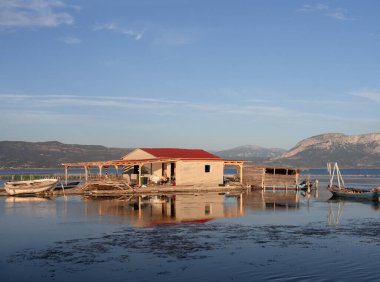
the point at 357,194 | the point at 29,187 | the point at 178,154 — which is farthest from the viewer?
the point at 178,154

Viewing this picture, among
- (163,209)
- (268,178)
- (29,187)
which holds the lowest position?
(163,209)

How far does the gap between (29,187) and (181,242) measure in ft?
117

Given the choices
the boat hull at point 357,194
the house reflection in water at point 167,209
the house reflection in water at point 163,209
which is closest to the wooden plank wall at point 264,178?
the boat hull at point 357,194

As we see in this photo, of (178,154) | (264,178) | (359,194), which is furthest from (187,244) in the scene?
(264,178)

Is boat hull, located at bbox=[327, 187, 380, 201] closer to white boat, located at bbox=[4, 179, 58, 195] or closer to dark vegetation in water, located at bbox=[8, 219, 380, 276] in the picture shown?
dark vegetation in water, located at bbox=[8, 219, 380, 276]

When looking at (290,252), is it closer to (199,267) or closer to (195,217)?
(199,267)

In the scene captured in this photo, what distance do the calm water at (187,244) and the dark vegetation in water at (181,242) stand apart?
42mm

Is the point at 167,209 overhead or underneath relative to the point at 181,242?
overhead

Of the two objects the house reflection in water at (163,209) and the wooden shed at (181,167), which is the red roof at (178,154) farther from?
the house reflection in water at (163,209)

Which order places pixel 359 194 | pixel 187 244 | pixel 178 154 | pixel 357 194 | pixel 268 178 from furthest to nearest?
pixel 268 178 → pixel 178 154 → pixel 357 194 → pixel 359 194 → pixel 187 244

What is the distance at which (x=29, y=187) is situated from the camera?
55156 millimetres

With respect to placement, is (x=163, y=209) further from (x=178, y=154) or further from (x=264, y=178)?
(x=264, y=178)

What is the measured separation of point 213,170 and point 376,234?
35.9 meters

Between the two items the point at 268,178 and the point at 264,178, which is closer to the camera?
the point at 264,178
